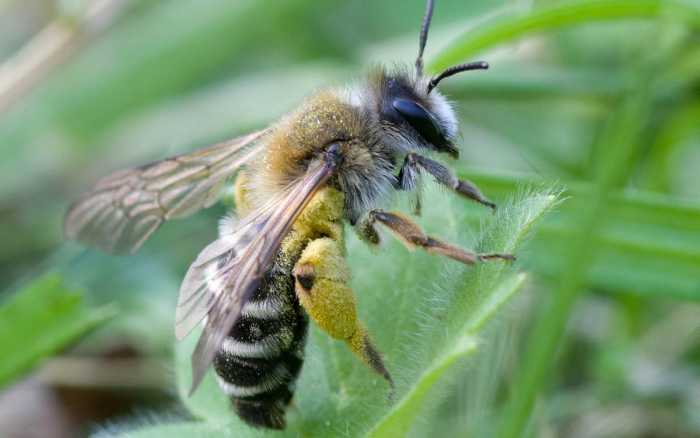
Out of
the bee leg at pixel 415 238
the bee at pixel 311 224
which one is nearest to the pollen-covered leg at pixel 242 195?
the bee at pixel 311 224

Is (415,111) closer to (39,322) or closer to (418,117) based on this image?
(418,117)

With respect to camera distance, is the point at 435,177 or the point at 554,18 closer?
the point at 435,177

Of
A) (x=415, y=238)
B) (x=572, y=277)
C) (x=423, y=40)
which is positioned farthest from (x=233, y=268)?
(x=572, y=277)

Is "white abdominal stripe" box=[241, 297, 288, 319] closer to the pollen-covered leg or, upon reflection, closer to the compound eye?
the pollen-covered leg

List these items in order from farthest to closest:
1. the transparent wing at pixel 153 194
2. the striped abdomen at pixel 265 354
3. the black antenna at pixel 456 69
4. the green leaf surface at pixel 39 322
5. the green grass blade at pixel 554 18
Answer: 1. the green grass blade at pixel 554 18
2. the green leaf surface at pixel 39 322
3. the transparent wing at pixel 153 194
4. the black antenna at pixel 456 69
5. the striped abdomen at pixel 265 354

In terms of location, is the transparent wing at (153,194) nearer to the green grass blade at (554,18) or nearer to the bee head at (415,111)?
the bee head at (415,111)

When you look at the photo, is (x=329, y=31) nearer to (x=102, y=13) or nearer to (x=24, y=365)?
(x=102, y=13)

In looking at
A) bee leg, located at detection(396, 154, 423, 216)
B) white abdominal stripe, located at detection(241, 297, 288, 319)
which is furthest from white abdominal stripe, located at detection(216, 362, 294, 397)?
bee leg, located at detection(396, 154, 423, 216)

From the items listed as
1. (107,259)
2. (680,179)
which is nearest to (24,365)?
(107,259)
